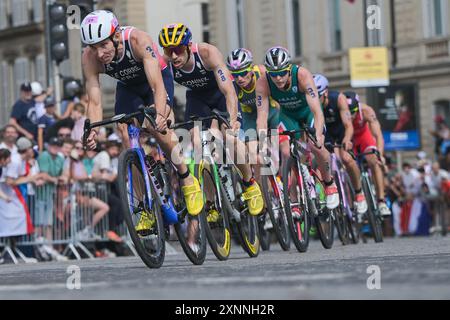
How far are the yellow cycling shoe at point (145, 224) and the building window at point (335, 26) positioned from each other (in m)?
35.5

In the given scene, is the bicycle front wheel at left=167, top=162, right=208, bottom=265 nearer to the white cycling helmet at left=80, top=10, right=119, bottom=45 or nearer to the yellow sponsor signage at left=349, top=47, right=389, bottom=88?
the white cycling helmet at left=80, top=10, right=119, bottom=45

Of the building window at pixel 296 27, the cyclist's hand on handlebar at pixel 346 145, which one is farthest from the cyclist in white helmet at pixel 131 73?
the building window at pixel 296 27

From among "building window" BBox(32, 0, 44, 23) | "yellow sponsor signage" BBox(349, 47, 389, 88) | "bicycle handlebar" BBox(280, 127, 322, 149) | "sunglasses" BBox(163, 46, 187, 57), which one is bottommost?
"bicycle handlebar" BBox(280, 127, 322, 149)

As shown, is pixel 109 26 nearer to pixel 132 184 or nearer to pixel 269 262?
pixel 132 184

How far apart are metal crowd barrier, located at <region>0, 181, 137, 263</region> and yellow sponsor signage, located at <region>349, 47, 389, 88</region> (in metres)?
12.1

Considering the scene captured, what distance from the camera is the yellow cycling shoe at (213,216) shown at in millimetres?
12430

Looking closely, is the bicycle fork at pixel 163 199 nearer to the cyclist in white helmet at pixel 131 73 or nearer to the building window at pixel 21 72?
the cyclist in white helmet at pixel 131 73

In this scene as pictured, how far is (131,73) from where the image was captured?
38.0 ft

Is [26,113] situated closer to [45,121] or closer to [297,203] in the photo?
[45,121]

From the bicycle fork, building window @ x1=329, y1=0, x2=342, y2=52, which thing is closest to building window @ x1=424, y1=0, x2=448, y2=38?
building window @ x1=329, y1=0, x2=342, y2=52

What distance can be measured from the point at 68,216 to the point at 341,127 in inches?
157

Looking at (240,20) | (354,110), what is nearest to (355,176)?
(354,110)

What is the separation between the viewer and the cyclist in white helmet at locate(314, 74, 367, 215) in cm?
1703

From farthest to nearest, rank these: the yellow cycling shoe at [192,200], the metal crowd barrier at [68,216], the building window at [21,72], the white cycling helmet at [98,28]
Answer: the building window at [21,72] < the metal crowd barrier at [68,216] < the yellow cycling shoe at [192,200] < the white cycling helmet at [98,28]
